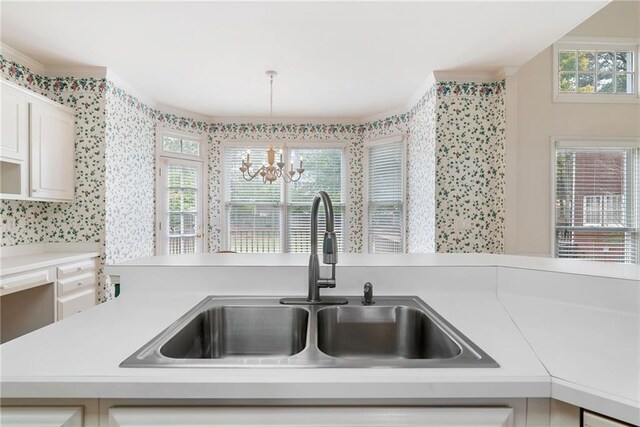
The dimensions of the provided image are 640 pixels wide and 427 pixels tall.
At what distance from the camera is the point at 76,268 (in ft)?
9.90

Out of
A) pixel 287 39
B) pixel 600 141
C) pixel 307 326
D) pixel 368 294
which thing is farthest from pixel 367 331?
pixel 600 141

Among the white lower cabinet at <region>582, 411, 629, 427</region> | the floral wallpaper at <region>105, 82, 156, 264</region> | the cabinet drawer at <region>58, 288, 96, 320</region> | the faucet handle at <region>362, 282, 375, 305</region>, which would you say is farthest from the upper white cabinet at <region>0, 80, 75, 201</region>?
the white lower cabinet at <region>582, 411, 629, 427</region>

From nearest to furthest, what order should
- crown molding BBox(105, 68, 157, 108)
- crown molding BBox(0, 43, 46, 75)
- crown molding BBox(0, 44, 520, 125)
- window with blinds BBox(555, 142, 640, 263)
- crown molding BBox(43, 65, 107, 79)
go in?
crown molding BBox(0, 43, 46, 75) < crown molding BBox(0, 44, 520, 125) < crown molding BBox(43, 65, 107, 79) < crown molding BBox(105, 68, 157, 108) < window with blinds BBox(555, 142, 640, 263)

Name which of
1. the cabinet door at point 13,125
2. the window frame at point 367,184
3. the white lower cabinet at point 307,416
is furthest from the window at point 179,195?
the white lower cabinet at point 307,416

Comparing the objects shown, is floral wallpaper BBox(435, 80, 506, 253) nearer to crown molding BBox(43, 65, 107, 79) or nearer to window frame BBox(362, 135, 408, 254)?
window frame BBox(362, 135, 408, 254)

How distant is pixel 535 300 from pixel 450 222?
7.87 feet

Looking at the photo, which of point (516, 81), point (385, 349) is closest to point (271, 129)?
point (516, 81)

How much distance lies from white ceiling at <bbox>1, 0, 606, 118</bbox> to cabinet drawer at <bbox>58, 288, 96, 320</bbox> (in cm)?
223

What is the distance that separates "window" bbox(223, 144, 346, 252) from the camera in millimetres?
5172

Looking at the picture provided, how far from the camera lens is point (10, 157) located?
2.65 meters

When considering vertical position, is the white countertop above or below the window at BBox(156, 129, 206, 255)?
below

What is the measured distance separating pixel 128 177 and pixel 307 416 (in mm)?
4014

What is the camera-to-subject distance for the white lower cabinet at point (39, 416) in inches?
26.0

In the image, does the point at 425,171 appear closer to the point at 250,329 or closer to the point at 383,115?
the point at 383,115
